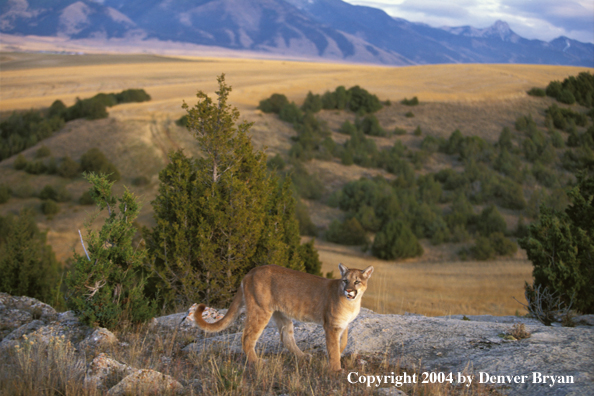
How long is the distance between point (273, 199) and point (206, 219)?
5.97 feet

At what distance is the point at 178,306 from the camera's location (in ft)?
26.5

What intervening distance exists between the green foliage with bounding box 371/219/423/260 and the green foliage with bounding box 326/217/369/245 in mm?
1563

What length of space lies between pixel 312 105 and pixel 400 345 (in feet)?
133

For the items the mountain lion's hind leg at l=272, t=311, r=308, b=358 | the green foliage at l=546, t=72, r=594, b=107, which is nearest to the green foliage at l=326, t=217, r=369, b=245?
the mountain lion's hind leg at l=272, t=311, r=308, b=358

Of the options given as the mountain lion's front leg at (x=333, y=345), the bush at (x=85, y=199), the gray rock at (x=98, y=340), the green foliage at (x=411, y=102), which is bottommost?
the bush at (x=85, y=199)

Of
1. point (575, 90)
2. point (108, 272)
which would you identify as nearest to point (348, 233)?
point (108, 272)

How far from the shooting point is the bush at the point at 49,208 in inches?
1042

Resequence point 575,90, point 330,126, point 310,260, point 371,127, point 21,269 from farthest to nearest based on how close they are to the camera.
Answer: point 575,90 → point 330,126 → point 371,127 → point 310,260 → point 21,269

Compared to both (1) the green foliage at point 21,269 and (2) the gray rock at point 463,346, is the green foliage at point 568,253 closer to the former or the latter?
(2) the gray rock at point 463,346

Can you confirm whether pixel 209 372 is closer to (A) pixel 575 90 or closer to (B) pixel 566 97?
(B) pixel 566 97

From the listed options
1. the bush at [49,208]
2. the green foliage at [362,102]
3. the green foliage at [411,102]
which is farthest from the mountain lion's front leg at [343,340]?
the green foliage at [411,102]

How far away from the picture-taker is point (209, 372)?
189 inches

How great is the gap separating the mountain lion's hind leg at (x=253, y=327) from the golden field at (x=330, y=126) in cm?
544

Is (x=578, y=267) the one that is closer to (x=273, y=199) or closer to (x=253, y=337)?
(x=273, y=199)
